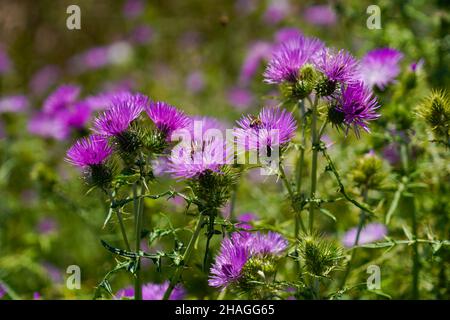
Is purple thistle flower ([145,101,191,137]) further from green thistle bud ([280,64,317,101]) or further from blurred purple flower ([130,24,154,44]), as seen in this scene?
blurred purple flower ([130,24,154,44])

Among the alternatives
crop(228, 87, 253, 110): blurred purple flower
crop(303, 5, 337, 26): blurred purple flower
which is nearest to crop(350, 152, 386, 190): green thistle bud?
Answer: crop(228, 87, 253, 110): blurred purple flower

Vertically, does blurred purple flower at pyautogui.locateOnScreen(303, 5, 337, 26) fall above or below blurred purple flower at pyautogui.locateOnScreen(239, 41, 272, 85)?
above

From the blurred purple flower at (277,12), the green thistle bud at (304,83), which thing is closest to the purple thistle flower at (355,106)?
the green thistle bud at (304,83)

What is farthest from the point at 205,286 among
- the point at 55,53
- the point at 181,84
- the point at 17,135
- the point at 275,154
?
the point at 55,53

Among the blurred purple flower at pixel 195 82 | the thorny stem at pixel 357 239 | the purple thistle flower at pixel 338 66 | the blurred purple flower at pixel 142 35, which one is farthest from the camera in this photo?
the blurred purple flower at pixel 142 35

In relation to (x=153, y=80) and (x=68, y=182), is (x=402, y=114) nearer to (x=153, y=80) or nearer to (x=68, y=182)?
(x=68, y=182)

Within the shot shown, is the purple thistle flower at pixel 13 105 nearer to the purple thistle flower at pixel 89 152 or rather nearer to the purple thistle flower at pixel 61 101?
the purple thistle flower at pixel 61 101
